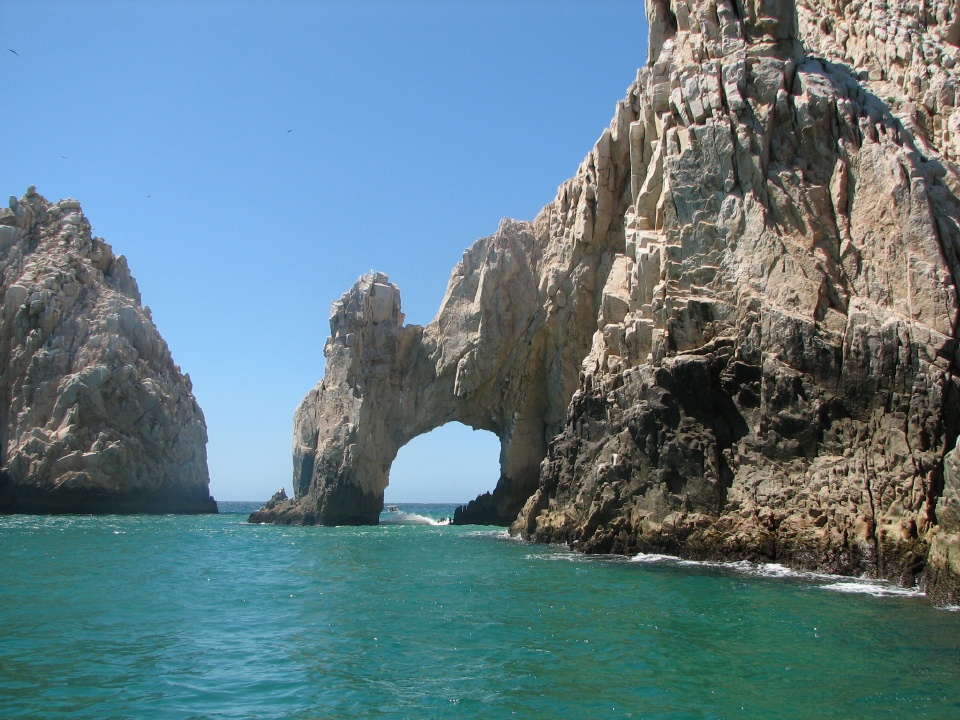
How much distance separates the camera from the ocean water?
33.3 ft

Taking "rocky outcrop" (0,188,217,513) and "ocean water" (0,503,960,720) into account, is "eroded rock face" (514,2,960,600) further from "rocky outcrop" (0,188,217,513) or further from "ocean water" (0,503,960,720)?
"rocky outcrop" (0,188,217,513)

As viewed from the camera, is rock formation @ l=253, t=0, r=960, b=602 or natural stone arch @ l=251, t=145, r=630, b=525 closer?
rock formation @ l=253, t=0, r=960, b=602

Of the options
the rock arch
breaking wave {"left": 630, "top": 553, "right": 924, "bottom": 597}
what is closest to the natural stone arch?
the rock arch

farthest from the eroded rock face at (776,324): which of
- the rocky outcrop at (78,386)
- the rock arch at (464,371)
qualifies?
the rocky outcrop at (78,386)

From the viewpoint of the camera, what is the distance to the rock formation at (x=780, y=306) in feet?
67.4

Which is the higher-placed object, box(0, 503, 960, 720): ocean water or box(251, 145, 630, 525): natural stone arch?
box(251, 145, 630, 525): natural stone arch

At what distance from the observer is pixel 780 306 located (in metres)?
23.2

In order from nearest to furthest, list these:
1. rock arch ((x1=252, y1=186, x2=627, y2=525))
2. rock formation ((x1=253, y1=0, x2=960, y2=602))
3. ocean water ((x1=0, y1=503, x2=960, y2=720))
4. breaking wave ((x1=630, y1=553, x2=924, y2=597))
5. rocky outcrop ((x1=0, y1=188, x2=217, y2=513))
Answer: ocean water ((x1=0, y1=503, x2=960, y2=720))
breaking wave ((x1=630, y1=553, x2=924, y2=597))
rock formation ((x1=253, y1=0, x2=960, y2=602))
rock arch ((x1=252, y1=186, x2=627, y2=525))
rocky outcrop ((x1=0, y1=188, x2=217, y2=513))

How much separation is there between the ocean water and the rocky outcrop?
1179 inches

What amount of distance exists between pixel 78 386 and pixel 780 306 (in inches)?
1759

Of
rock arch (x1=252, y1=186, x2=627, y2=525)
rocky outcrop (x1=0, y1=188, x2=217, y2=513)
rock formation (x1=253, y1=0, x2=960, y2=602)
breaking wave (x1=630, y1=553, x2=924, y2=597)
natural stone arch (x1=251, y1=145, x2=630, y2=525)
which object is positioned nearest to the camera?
breaking wave (x1=630, y1=553, x2=924, y2=597)

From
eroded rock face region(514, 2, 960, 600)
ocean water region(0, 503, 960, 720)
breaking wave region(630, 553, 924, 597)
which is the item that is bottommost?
ocean water region(0, 503, 960, 720)

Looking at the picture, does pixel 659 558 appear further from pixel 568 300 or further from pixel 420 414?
pixel 420 414

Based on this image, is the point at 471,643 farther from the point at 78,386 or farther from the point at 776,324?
the point at 78,386
